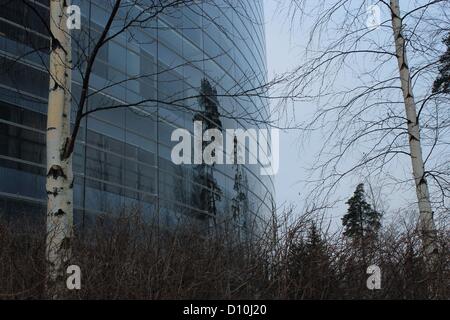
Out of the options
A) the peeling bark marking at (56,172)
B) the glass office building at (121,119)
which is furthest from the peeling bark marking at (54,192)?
the glass office building at (121,119)

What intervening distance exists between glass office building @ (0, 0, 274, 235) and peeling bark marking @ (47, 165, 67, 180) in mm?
5498

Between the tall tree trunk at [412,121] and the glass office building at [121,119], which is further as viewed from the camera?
the glass office building at [121,119]

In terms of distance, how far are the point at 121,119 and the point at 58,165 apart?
617 inches

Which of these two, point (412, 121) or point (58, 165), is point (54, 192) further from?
point (412, 121)

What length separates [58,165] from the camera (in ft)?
22.4

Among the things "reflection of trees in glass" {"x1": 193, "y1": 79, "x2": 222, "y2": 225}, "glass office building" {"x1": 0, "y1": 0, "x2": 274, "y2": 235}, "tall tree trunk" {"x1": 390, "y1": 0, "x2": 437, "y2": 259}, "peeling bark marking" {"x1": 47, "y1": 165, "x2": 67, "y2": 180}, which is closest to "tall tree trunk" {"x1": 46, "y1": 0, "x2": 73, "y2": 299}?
"peeling bark marking" {"x1": 47, "y1": 165, "x2": 67, "y2": 180}

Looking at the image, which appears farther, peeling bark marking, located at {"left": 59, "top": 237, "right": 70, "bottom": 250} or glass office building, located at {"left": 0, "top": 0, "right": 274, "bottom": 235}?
glass office building, located at {"left": 0, "top": 0, "right": 274, "bottom": 235}

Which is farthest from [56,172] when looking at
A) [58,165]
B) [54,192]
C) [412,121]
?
[412,121]

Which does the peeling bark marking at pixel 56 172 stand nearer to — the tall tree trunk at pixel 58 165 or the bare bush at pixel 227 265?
the tall tree trunk at pixel 58 165

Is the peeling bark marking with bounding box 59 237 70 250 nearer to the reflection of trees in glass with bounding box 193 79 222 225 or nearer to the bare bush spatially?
the bare bush

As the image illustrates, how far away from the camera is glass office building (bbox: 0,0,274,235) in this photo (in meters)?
17.8

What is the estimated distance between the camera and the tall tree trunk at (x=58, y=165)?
6238 mm

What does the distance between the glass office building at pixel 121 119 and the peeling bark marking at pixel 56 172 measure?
5.50 metres
